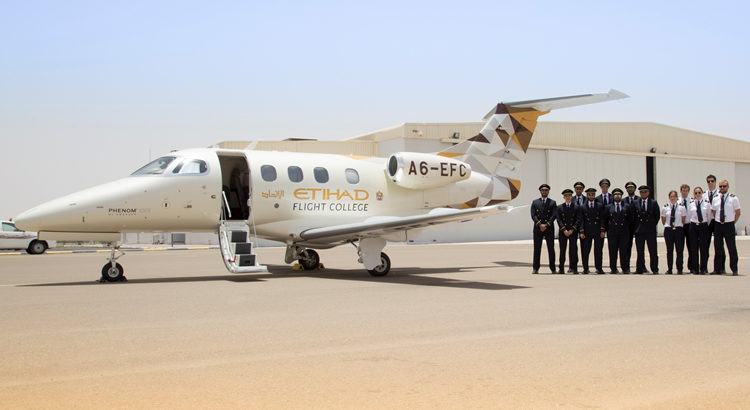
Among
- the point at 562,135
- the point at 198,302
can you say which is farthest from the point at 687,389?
the point at 562,135

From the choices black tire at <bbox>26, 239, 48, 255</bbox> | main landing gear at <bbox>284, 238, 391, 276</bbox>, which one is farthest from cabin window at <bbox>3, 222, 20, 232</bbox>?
main landing gear at <bbox>284, 238, 391, 276</bbox>

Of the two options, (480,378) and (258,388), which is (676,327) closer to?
(480,378)

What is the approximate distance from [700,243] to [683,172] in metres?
42.4

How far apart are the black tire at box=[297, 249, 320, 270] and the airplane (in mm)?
30

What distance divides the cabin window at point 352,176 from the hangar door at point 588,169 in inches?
1354

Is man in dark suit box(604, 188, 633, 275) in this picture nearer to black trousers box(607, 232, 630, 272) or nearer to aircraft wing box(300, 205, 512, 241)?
black trousers box(607, 232, 630, 272)

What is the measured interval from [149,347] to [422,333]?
9.41 feet

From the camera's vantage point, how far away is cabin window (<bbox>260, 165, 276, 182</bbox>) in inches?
683

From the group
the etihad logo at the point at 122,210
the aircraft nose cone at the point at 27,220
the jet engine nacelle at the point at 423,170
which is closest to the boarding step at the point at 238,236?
the etihad logo at the point at 122,210

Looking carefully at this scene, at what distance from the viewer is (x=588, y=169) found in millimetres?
52344

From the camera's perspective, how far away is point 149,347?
7.25 meters

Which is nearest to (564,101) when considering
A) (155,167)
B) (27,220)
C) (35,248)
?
(155,167)

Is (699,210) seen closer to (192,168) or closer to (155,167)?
(192,168)

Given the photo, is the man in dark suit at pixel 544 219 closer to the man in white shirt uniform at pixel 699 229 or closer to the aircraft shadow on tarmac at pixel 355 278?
the aircraft shadow on tarmac at pixel 355 278
